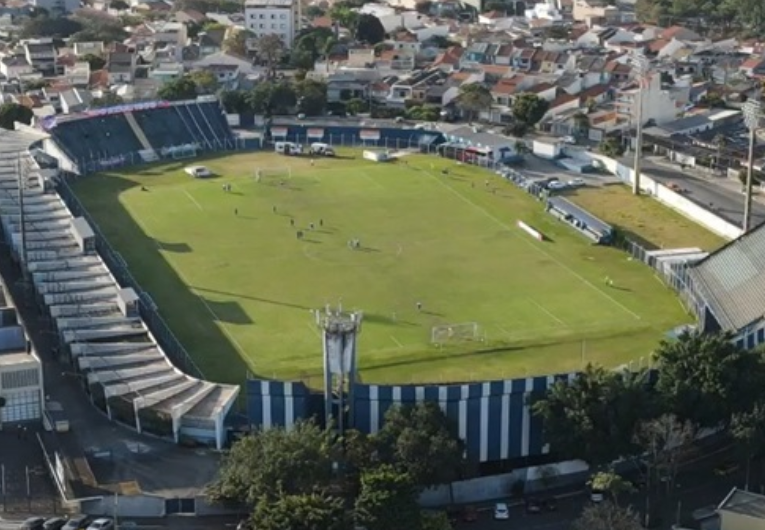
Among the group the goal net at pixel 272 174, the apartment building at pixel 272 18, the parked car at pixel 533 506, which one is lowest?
the parked car at pixel 533 506

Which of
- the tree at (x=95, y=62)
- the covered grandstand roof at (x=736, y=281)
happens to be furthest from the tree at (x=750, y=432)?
the tree at (x=95, y=62)

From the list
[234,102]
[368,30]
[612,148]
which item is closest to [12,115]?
[234,102]

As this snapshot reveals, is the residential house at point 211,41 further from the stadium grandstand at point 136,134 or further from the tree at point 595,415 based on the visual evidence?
the tree at point 595,415

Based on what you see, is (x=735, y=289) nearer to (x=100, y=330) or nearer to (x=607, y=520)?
(x=607, y=520)

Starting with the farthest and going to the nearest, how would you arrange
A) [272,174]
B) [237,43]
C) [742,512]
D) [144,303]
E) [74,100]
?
[237,43], [74,100], [272,174], [144,303], [742,512]

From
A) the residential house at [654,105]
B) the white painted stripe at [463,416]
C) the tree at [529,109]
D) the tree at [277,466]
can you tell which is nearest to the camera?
the tree at [277,466]
